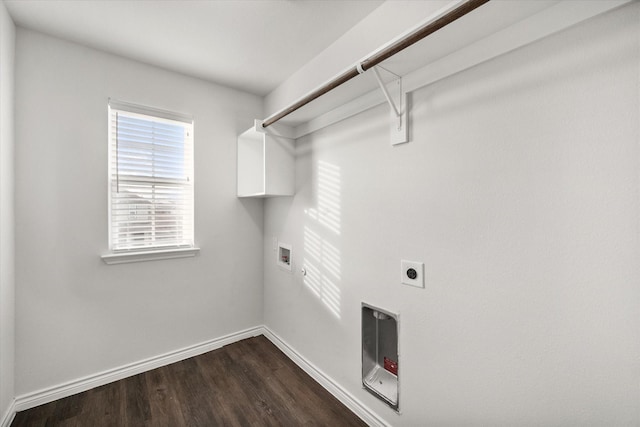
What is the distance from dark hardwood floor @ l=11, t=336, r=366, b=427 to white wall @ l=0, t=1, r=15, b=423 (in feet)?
1.13

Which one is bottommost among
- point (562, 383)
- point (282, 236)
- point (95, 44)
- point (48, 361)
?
point (48, 361)

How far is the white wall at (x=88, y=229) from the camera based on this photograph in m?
1.73

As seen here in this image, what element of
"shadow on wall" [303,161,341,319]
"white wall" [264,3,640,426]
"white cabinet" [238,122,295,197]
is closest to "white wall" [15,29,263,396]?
"white cabinet" [238,122,295,197]

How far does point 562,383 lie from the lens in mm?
960

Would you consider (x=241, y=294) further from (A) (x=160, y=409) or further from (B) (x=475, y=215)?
(B) (x=475, y=215)

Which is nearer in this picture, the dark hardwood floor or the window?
the dark hardwood floor

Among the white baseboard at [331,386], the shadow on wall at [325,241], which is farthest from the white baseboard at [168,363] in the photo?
the shadow on wall at [325,241]

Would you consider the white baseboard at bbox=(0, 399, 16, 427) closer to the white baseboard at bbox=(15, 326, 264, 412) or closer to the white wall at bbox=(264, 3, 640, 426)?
the white baseboard at bbox=(15, 326, 264, 412)

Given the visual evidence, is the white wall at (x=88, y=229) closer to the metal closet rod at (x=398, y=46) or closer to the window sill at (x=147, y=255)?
the window sill at (x=147, y=255)

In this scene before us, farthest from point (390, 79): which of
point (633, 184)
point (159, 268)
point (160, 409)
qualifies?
→ point (160, 409)

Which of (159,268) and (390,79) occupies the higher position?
(390,79)

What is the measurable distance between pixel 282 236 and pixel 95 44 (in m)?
1.90

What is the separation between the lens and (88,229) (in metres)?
1.91

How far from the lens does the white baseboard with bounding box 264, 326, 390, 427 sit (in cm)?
162
